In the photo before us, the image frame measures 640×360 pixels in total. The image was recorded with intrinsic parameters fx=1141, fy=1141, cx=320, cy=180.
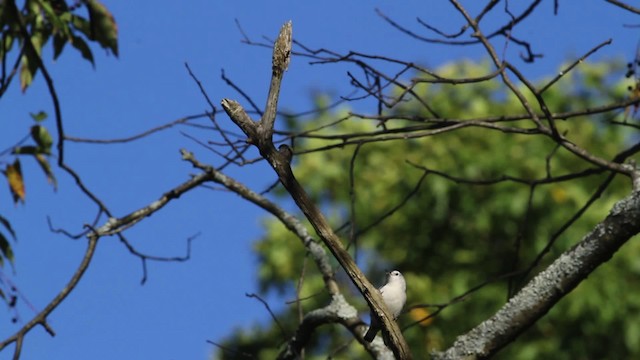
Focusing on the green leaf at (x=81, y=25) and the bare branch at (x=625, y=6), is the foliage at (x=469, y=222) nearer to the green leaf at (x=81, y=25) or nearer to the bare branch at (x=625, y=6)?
the green leaf at (x=81, y=25)

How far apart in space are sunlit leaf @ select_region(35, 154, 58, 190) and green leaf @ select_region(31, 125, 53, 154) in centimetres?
4

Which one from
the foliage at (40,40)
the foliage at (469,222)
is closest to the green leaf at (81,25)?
the foliage at (40,40)

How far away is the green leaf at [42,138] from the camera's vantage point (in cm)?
482

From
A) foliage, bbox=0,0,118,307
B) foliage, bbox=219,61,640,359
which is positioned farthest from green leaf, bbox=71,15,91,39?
foliage, bbox=219,61,640,359

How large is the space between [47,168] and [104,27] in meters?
0.66

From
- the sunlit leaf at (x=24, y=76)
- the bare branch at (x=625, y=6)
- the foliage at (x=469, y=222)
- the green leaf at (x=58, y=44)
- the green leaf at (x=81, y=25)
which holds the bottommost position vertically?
the bare branch at (x=625, y=6)

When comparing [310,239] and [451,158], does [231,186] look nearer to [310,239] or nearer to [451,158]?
[310,239]

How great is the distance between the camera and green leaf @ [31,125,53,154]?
190 inches

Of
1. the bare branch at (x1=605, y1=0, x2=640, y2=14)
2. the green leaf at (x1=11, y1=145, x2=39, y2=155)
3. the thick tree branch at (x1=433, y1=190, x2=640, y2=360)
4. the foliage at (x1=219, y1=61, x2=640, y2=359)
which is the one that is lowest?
the thick tree branch at (x1=433, y1=190, x2=640, y2=360)

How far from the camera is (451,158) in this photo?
12906mm

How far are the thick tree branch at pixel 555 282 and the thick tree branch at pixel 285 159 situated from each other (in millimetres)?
521

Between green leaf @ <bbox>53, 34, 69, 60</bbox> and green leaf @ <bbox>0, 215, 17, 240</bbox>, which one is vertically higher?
green leaf @ <bbox>53, 34, 69, 60</bbox>

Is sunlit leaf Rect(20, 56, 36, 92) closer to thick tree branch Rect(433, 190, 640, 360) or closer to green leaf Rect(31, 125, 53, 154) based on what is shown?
green leaf Rect(31, 125, 53, 154)

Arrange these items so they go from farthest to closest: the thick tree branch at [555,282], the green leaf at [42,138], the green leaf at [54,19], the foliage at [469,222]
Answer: the foliage at [469,222] < the green leaf at [42,138] < the green leaf at [54,19] < the thick tree branch at [555,282]
